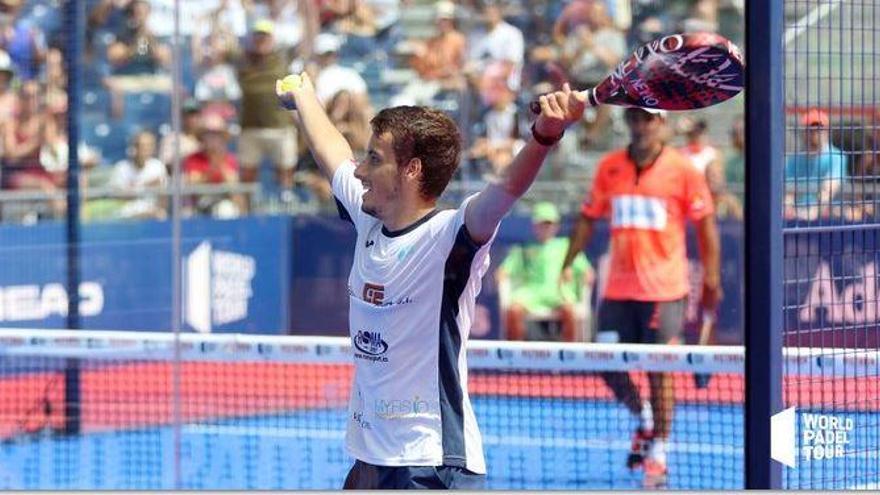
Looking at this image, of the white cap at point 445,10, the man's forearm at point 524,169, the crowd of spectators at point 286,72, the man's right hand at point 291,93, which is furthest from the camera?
the white cap at point 445,10

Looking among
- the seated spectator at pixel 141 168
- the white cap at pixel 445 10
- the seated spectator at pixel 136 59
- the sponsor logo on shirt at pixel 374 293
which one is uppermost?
the white cap at pixel 445 10

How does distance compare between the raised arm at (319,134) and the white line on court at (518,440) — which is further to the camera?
the white line on court at (518,440)

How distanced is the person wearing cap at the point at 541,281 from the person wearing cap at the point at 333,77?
2159 mm

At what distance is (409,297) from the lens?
459 cm

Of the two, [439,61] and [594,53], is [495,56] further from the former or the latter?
A: [594,53]

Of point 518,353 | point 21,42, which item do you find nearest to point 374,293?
point 518,353

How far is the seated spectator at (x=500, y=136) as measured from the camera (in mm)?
12812

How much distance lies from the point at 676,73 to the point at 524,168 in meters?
0.45

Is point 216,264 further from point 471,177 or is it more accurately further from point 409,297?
point 409,297

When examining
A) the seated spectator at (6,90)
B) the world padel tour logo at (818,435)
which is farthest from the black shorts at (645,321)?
the seated spectator at (6,90)

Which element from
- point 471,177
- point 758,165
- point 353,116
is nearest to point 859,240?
point 758,165

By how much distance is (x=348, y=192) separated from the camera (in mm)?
5043

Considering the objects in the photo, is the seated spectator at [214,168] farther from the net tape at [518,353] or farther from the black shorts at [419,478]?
the black shorts at [419,478]

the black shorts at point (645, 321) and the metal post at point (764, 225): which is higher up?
the metal post at point (764, 225)
